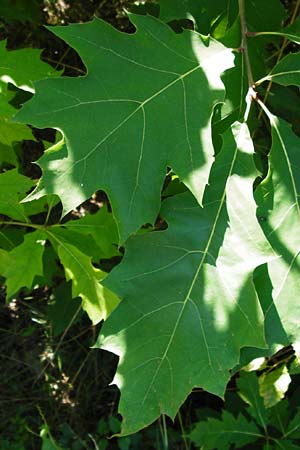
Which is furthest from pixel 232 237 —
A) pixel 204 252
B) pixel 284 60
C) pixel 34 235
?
pixel 34 235

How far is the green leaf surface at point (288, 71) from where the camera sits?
5.11 ft

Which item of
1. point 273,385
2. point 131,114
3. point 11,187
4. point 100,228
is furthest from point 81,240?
point 273,385

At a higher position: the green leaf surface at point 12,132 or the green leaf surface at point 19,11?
the green leaf surface at point 19,11

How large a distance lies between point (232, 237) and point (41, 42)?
1749 mm

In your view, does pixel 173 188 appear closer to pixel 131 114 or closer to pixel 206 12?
pixel 131 114

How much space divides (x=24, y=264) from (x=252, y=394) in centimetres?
112

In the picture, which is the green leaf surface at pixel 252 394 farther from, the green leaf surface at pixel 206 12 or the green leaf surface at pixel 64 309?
the green leaf surface at pixel 206 12

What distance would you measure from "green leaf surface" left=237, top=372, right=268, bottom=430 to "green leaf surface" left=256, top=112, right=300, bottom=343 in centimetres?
104

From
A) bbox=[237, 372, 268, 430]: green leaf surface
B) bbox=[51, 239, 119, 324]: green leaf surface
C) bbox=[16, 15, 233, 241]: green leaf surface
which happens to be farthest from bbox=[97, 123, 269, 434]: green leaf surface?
bbox=[237, 372, 268, 430]: green leaf surface

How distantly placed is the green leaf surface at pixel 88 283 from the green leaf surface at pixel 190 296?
14.9 inches

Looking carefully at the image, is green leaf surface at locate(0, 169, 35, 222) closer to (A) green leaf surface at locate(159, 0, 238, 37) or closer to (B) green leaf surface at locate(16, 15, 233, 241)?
(B) green leaf surface at locate(16, 15, 233, 241)

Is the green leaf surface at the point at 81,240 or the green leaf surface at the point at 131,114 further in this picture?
the green leaf surface at the point at 81,240

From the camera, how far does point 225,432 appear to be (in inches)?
101

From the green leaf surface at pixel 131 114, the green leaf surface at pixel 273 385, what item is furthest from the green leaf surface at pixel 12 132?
the green leaf surface at pixel 273 385
